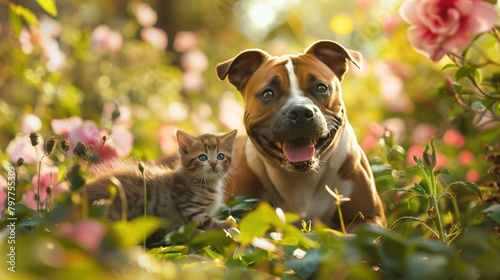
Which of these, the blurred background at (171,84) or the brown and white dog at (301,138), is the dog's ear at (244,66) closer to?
the brown and white dog at (301,138)

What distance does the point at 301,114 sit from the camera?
293 cm

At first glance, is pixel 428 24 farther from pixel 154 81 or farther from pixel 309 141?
pixel 154 81

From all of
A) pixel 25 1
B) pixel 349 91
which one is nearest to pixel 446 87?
pixel 349 91

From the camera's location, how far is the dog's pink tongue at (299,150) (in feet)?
10.1

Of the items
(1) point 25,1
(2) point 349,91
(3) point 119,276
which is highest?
(1) point 25,1

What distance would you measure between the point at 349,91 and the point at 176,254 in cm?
505

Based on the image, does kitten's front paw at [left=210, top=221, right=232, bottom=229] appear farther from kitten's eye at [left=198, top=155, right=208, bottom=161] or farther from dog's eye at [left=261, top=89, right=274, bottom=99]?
dog's eye at [left=261, top=89, right=274, bottom=99]

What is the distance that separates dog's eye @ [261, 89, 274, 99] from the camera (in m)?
3.18

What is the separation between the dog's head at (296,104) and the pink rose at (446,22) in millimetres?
647

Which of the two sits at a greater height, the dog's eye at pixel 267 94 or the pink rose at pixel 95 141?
the dog's eye at pixel 267 94

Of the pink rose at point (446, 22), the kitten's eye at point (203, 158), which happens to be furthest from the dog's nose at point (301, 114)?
the pink rose at point (446, 22)

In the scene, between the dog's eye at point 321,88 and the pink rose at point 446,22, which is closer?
the pink rose at point 446,22

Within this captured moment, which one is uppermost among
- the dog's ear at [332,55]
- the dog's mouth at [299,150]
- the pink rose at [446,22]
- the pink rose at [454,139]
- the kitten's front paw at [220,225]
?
the pink rose at [446,22]

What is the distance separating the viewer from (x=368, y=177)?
11.2 feet
